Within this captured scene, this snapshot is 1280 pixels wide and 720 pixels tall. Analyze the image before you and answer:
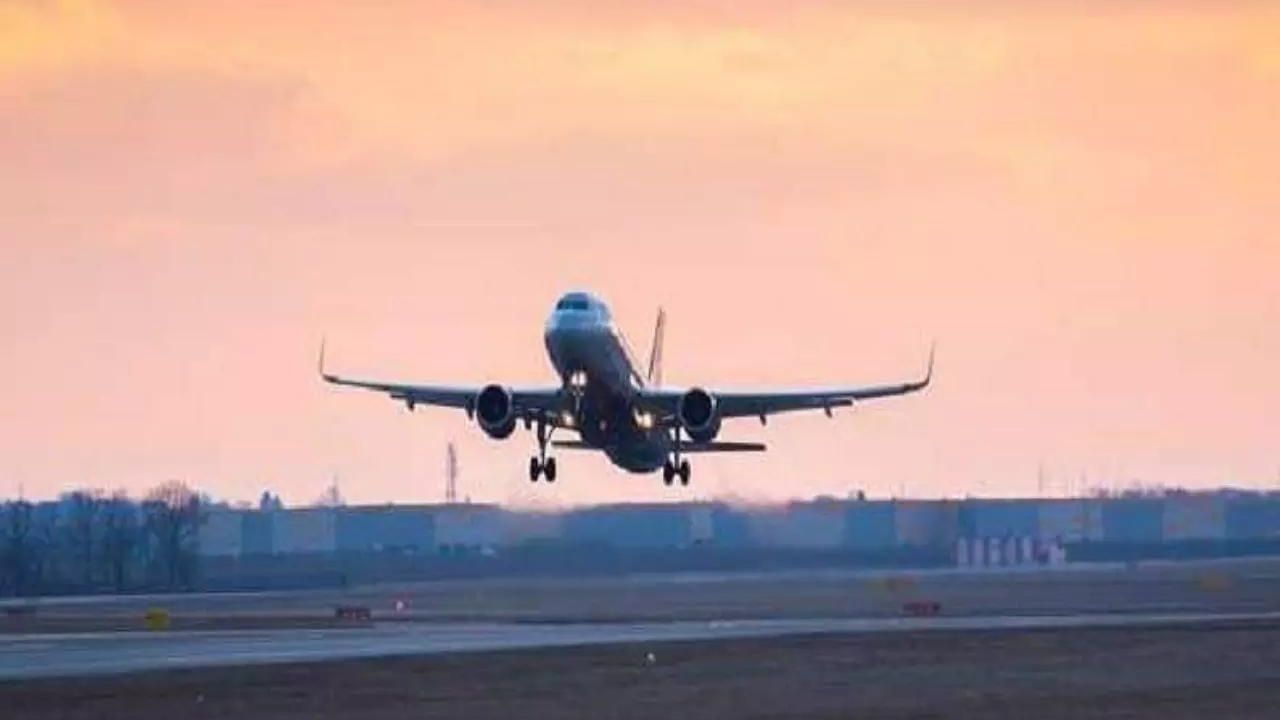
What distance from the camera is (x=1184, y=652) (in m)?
84.1

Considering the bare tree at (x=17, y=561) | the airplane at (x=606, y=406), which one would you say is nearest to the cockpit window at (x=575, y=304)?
the airplane at (x=606, y=406)

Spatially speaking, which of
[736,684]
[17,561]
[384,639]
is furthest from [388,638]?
[17,561]

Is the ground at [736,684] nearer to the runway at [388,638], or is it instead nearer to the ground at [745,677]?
the ground at [745,677]

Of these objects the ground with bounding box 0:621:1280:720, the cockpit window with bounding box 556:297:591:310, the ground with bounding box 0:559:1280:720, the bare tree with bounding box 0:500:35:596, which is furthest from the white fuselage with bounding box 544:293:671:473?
the bare tree with bounding box 0:500:35:596

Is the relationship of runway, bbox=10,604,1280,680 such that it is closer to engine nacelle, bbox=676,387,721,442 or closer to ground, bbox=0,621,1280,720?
ground, bbox=0,621,1280,720

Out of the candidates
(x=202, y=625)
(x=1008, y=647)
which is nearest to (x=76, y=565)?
(x=202, y=625)

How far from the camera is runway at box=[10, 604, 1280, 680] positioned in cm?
8244

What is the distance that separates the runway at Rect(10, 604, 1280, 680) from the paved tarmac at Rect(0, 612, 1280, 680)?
2 centimetres

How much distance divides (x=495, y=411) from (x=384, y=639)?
75.0 ft

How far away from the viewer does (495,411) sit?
116 m

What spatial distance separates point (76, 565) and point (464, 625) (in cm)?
9104

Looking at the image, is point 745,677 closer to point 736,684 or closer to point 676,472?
point 736,684

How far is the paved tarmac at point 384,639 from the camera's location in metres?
82.4

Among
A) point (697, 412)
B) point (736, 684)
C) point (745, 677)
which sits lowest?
point (736, 684)
